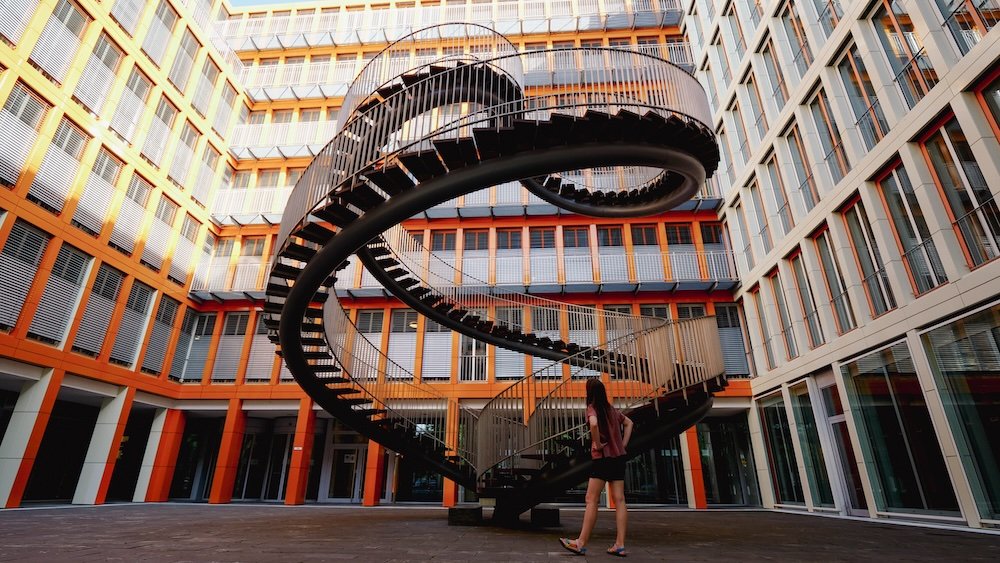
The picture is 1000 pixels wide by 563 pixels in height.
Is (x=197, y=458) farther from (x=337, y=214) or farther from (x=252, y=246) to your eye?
(x=337, y=214)

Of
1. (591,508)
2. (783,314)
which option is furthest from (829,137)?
(591,508)

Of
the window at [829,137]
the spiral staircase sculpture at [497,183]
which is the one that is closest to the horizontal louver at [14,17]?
the spiral staircase sculpture at [497,183]

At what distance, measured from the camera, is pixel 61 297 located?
14.2 m

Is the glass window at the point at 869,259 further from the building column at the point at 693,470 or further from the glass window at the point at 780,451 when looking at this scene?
the building column at the point at 693,470

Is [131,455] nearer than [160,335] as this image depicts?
No

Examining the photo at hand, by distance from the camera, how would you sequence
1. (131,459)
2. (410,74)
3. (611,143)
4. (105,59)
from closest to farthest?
(611,143)
(410,74)
(105,59)
(131,459)

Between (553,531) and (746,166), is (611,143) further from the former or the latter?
(746,166)

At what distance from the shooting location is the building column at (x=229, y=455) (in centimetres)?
1691

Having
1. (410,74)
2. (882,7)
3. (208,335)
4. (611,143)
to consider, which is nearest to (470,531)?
(611,143)

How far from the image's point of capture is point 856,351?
1063 centimetres

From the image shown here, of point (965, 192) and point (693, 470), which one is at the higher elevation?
point (965, 192)

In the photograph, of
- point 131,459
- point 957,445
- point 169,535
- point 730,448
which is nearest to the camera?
point 169,535

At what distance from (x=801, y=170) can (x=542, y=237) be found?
355 inches

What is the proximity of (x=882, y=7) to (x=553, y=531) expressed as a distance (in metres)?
12.0
